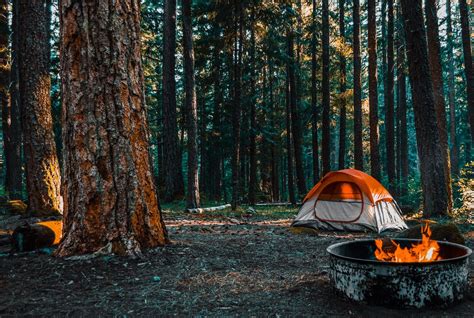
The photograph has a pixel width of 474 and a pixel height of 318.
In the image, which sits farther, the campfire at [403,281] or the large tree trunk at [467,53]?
the large tree trunk at [467,53]

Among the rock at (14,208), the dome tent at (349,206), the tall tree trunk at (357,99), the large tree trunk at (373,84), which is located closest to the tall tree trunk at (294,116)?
the tall tree trunk at (357,99)

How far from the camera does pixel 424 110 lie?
31.6ft

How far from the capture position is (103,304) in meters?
3.36

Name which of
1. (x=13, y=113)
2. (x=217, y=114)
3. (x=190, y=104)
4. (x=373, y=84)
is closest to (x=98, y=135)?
(x=190, y=104)

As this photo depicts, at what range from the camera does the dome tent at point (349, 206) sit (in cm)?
915

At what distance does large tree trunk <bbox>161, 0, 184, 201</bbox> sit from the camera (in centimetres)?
1611

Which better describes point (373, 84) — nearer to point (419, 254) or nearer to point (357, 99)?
point (357, 99)

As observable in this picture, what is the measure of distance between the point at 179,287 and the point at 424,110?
858cm

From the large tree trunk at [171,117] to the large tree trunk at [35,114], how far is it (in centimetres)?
738

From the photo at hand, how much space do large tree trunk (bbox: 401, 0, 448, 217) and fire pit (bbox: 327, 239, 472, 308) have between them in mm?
6895

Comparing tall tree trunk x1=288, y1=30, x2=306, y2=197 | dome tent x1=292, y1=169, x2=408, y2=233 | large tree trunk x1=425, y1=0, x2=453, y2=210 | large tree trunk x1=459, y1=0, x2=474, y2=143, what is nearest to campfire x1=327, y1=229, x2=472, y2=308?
dome tent x1=292, y1=169, x2=408, y2=233

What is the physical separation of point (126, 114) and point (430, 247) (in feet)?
13.2

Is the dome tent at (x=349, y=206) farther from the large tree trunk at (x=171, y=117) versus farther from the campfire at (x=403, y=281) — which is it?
the large tree trunk at (x=171, y=117)

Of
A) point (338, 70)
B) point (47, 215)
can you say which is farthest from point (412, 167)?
point (47, 215)
